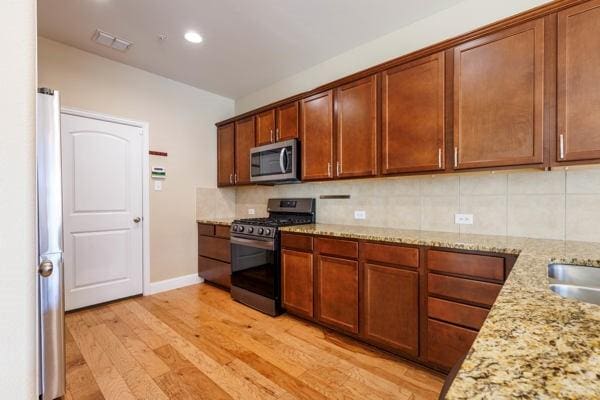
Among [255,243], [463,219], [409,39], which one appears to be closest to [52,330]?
[255,243]

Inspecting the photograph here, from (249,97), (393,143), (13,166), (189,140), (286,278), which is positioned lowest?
(286,278)

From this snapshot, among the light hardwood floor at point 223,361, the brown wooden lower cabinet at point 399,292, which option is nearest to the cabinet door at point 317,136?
the brown wooden lower cabinet at point 399,292

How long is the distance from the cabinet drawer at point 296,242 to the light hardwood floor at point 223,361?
73 centimetres

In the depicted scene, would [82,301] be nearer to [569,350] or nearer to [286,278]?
[286,278]

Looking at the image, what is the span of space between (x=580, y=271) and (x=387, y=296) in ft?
3.54

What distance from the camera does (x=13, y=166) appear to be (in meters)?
0.53

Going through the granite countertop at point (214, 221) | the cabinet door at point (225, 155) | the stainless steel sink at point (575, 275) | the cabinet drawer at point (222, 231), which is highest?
the cabinet door at point (225, 155)

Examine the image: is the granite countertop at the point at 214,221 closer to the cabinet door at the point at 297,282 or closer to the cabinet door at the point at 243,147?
the cabinet door at the point at 243,147

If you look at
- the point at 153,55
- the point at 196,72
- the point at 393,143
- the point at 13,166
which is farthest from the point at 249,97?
the point at 13,166

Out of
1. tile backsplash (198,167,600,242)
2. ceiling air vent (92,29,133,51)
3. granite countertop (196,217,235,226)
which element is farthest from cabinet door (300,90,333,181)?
ceiling air vent (92,29,133,51)

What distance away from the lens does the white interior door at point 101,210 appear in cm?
289

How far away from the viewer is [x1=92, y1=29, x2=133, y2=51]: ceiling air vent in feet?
8.69

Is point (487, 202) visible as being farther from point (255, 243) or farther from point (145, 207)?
point (145, 207)

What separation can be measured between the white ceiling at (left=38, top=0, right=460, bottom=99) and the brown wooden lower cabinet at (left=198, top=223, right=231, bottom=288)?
203 cm
